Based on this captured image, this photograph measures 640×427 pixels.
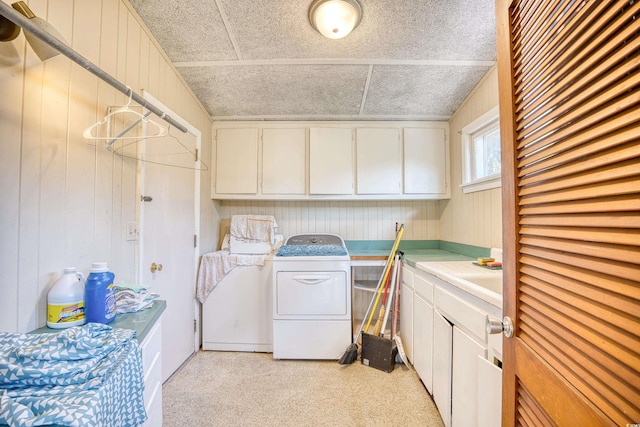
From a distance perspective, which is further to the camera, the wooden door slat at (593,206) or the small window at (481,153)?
the small window at (481,153)

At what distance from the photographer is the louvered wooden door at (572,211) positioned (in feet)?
1.31

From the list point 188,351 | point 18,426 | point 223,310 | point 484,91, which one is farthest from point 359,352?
point 484,91

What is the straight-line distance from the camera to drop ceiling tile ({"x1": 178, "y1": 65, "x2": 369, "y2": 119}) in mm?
1946

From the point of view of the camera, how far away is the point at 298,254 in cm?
216

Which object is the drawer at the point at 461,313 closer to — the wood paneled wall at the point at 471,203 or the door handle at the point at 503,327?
the door handle at the point at 503,327

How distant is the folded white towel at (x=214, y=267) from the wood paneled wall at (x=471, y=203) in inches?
74.2

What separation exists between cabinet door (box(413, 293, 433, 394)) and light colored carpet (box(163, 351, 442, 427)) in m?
0.14

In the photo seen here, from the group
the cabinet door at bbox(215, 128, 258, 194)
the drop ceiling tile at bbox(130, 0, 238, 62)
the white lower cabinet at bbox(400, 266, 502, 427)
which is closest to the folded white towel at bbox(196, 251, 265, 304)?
the cabinet door at bbox(215, 128, 258, 194)

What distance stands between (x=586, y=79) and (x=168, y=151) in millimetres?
2071

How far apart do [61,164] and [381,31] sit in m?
1.83

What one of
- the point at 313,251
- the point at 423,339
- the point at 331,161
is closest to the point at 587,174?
the point at 423,339

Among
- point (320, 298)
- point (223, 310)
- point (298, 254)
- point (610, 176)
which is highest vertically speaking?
point (610, 176)

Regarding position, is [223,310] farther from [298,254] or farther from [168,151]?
[168,151]

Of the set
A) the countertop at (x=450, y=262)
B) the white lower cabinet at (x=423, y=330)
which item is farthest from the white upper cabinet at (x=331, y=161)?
the white lower cabinet at (x=423, y=330)
